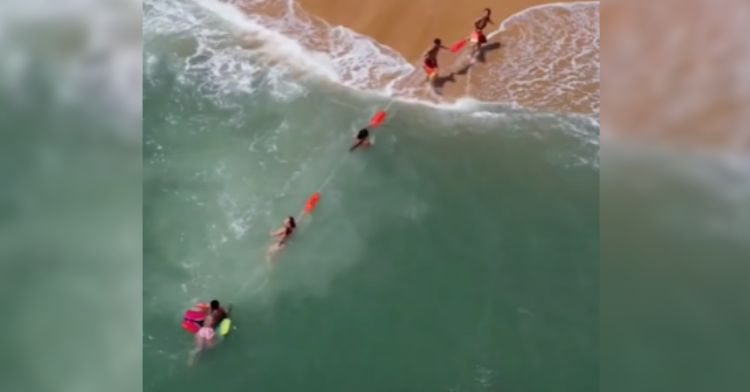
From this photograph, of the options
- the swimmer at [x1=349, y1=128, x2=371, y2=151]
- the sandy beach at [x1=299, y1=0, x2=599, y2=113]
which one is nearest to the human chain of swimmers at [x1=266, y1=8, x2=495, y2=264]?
the swimmer at [x1=349, y1=128, x2=371, y2=151]

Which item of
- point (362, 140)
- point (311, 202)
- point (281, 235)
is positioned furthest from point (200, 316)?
point (362, 140)

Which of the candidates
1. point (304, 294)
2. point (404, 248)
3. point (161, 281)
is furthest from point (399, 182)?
Answer: point (161, 281)

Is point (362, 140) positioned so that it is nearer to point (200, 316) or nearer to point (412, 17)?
point (412, 17)

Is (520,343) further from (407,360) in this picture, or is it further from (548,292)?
(407,360)

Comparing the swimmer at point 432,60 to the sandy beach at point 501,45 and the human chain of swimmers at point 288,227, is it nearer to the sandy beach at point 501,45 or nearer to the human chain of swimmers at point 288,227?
the human chain of swimmers at point 288,227

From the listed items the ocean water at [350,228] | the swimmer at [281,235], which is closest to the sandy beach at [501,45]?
the ocean water at [350,228]

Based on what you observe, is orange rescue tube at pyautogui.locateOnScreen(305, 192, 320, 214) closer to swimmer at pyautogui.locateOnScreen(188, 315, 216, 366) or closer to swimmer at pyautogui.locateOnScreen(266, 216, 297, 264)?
swimmer at pyautogui.locateOnScreen(266, 216, 297, 264)
